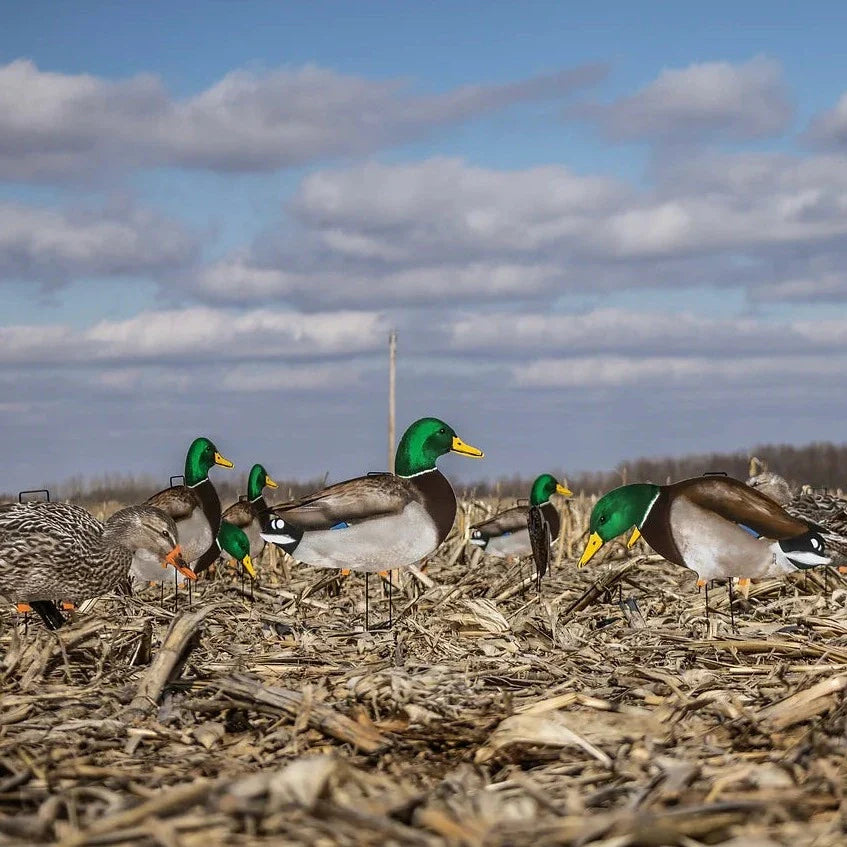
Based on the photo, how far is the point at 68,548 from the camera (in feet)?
28.2

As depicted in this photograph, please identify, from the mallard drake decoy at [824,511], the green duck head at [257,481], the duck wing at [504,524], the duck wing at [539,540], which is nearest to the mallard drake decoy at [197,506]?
the green duck head at [257,481]

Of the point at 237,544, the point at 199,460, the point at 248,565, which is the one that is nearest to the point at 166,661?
the point at 248,565

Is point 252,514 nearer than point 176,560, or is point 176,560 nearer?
point 176,560

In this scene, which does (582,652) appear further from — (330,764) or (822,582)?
(822,582)

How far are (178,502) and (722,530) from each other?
16.8 feet

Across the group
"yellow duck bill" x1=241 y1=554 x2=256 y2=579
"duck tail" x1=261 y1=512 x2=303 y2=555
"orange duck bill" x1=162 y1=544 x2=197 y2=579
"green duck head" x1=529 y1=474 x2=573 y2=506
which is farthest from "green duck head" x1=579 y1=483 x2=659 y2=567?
"green duck head" x1=529 y1=474 x2=573 y2=506

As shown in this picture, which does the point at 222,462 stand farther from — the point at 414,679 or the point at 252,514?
the point at 414,679

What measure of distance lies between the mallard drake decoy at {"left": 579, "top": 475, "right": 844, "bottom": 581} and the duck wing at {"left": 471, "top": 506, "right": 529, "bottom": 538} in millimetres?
5531

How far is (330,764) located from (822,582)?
307 inches

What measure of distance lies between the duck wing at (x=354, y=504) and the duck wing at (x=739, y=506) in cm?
193

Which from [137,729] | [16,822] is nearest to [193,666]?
[137,729]

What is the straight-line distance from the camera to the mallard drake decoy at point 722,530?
8.92m

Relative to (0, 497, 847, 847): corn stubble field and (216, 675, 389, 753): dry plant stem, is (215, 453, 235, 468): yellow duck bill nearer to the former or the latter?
(0, 497, 847, 847): corn stubble field

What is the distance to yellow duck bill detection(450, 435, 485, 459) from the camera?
383 inches
